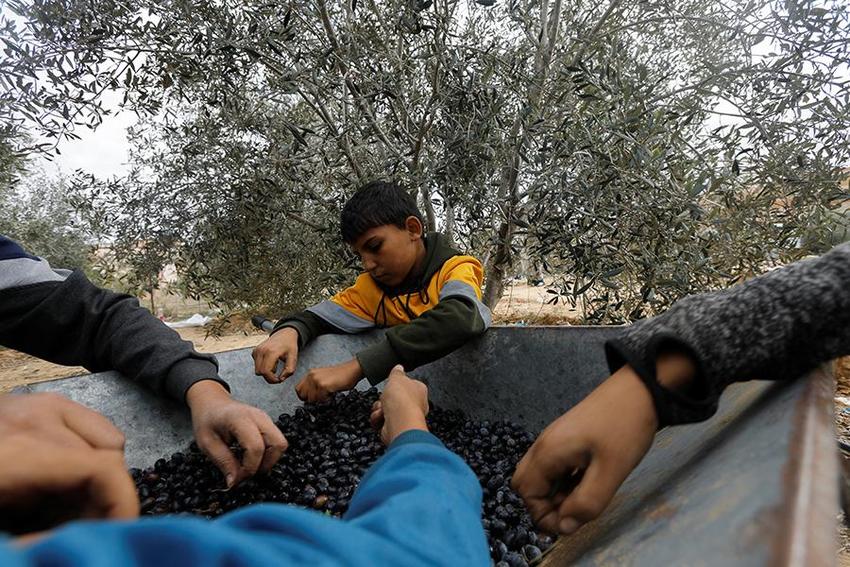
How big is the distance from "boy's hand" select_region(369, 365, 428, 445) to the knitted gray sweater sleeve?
0.41 meters

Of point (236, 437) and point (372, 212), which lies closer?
point (236, 437)

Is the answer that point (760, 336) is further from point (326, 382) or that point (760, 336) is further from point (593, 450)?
point (326, 382)

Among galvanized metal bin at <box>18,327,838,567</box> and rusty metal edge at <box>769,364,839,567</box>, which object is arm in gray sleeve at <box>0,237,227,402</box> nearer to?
galvanized metal bin at <box>18,327,838,567</box>

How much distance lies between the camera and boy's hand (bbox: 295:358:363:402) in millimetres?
1567

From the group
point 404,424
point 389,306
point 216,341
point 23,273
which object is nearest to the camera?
point 404,424

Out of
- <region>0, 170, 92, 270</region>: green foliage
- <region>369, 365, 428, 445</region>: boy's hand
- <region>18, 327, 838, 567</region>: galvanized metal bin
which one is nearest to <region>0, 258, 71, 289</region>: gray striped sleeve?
<region>18, 327, 838, 567</region>: galvanized metal bin

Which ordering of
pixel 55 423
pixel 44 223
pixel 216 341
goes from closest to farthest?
pixel 55 423 → pixel 216 341 → pixel 44 223

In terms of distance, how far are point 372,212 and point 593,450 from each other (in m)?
1.53

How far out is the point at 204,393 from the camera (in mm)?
1285

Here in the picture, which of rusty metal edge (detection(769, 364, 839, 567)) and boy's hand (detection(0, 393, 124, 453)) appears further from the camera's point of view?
boy's hand (detection(0, 393, 124, 453))

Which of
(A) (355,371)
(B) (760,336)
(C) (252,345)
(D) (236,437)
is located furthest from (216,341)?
(B) (760,336)

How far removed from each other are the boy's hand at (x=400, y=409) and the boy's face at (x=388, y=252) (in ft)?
2.90

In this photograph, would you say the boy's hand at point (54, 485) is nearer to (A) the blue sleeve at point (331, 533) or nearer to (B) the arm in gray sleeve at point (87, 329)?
(A) the blue sleeve at point (331, 533)

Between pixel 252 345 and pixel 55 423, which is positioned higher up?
pixel 55 423
